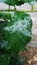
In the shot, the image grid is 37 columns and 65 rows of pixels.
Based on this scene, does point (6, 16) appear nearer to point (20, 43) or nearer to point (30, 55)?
point (20, 43)

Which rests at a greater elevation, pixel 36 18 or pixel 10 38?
pixel 10 38

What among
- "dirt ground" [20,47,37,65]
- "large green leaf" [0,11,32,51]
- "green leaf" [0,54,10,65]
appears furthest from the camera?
"dirt ground" [20,47,37,65]

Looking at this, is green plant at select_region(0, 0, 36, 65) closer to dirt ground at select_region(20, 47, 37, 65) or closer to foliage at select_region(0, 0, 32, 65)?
foliage at select_region(0, 0, 32, 65)

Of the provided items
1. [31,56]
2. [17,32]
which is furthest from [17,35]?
[31,56]

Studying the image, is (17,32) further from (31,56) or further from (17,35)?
(31,56)

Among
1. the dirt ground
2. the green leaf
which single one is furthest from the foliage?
the dirt ground

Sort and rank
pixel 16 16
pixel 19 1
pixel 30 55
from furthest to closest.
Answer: pixel 30 55
pixel 19 1
pixel 16 16

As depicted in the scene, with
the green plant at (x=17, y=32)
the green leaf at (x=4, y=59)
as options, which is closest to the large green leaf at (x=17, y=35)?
the green plant at (x=17, y=32)

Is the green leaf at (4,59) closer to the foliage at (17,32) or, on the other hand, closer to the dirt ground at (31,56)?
the foliage at (17,32)

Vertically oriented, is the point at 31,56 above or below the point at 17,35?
below

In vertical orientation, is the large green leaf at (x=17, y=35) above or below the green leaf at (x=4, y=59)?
above

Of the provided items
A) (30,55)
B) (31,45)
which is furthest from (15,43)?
(31,45)
